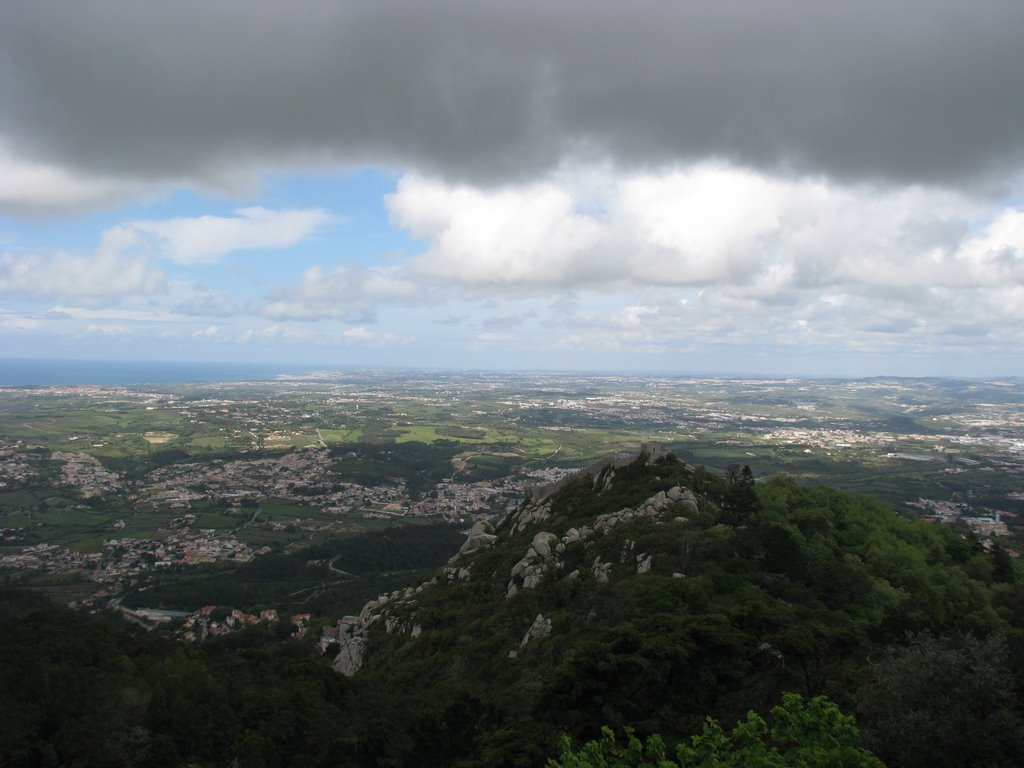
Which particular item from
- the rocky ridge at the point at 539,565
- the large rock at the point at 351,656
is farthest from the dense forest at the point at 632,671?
the large rock at the point at 351,656

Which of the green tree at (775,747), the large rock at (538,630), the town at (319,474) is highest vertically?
the green tree at (775,747)

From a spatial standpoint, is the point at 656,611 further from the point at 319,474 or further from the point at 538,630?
the point at 319,474

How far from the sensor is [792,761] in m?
12.1

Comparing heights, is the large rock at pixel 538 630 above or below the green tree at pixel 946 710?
below

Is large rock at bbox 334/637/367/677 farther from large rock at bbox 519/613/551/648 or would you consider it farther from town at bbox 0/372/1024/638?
town at bbox 0/372/1024/638

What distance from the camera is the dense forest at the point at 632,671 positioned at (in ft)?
44.3

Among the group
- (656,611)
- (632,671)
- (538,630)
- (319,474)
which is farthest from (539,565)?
(319,474)

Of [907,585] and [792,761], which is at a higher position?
[792,761]

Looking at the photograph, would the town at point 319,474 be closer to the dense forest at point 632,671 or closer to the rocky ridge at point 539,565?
the rocky ridge at point 539,565

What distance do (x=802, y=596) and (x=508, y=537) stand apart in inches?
1070

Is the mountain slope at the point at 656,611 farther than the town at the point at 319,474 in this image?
No

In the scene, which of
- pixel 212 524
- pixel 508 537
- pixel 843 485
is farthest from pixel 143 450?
pixel 843 485

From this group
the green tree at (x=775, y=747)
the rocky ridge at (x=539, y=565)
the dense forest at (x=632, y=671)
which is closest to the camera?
the green tree at (x=775, y=747)

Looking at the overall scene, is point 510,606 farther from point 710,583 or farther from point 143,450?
point 143,450
